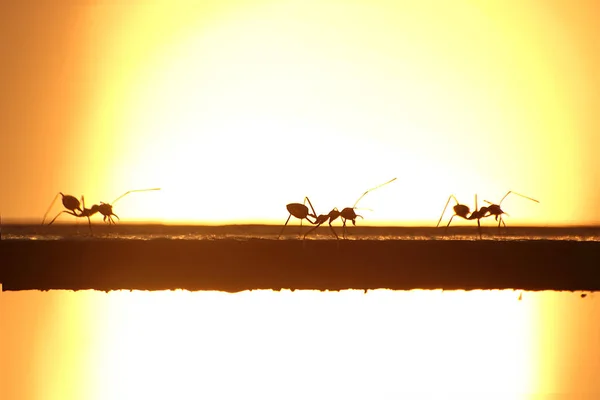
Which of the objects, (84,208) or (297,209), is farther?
(84,208)

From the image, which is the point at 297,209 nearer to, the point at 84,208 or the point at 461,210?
the point at 461,210

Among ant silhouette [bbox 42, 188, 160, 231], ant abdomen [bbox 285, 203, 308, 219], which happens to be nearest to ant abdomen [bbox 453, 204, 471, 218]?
ant abdomen [bbox 285, 203, 308, 219]

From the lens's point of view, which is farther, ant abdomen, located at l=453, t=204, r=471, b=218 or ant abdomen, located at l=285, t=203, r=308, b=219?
ant abdomen, located at l=453, t=204, r=471, b=218

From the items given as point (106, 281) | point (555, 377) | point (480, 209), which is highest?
point (480, 209)

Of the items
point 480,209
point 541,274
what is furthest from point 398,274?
point 480,209

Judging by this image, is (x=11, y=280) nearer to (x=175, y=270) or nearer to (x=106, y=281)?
(x=106, y=281)

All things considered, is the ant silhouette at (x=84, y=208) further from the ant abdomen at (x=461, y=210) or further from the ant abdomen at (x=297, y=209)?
the ant abdomen at (x=461, y=210)

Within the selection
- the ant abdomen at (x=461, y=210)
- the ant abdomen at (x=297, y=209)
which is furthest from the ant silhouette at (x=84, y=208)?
the ant abdomen at (x=461, y=210)

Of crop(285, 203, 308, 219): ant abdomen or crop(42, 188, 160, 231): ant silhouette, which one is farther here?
crop(42, 188, 160, 231): ant silhouette

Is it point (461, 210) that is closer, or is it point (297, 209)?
point (297, 209)

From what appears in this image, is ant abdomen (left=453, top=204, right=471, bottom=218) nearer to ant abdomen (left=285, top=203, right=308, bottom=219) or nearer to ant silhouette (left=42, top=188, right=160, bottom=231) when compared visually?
ant abdomen (left=285, top=203, right=308, bottom=219)

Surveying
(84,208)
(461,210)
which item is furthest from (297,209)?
(84,208)
